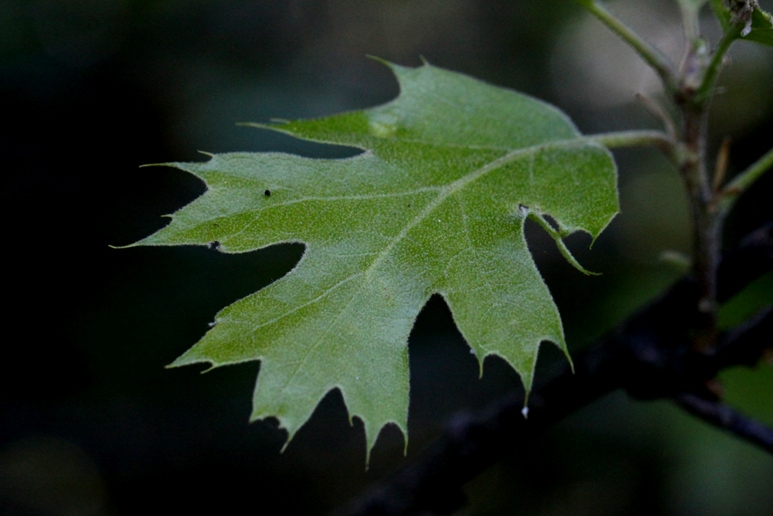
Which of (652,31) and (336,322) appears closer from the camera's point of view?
(336,322)

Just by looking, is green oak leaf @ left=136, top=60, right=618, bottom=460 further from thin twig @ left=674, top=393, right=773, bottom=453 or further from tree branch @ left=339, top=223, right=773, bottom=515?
thin twig @ left=674, top=393, right=773, bottom=453

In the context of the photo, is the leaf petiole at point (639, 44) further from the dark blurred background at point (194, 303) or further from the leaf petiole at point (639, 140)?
the dark blurred background at point (194, 303)

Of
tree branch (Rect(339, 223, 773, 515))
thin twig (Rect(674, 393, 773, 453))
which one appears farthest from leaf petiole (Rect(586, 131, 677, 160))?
thin twig (Rect(674, 393, 773, 453))

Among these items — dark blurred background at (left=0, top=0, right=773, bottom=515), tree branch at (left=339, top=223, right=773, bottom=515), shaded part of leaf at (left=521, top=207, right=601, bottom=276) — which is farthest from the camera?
dark blurred background at (left=0, top=0, right=773, bottom=515)

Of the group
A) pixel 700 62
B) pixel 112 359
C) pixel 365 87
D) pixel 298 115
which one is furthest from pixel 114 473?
pixel 700 62

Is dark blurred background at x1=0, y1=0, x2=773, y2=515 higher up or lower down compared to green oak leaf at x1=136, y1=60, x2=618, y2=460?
lower down

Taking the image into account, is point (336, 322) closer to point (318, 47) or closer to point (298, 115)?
point (298, 115)
